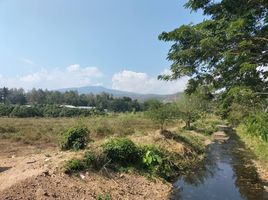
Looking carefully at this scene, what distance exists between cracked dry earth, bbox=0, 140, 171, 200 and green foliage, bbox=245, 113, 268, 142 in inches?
217

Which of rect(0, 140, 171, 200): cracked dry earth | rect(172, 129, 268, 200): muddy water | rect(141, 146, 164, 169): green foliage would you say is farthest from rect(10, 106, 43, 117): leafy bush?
rect(0, 140, 171, 200): cracked dry earth

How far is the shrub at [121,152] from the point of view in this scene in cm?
1563

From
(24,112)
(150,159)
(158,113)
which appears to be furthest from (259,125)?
(24,112)

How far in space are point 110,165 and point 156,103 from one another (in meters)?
15.6

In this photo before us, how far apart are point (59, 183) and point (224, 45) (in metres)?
7.85

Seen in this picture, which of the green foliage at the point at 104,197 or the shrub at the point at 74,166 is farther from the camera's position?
the shrub at the point at 74,166

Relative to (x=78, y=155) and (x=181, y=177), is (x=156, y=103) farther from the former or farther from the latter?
(x=78, y=155)

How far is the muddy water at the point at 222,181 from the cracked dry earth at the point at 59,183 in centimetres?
134

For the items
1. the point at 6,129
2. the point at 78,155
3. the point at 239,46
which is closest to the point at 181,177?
the point at 78,155

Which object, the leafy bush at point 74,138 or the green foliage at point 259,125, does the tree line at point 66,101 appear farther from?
the green foliage at point 259,125

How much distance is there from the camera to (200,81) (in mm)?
13453

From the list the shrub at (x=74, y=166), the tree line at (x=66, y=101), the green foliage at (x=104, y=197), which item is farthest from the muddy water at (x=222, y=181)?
the tree line at (x=66, y=101)

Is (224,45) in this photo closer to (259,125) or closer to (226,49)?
(226,49)

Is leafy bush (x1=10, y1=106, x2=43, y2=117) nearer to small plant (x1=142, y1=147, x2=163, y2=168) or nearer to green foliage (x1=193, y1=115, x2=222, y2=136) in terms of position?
green foliage (x1=193, y1=115, x2=222, y2=136)
